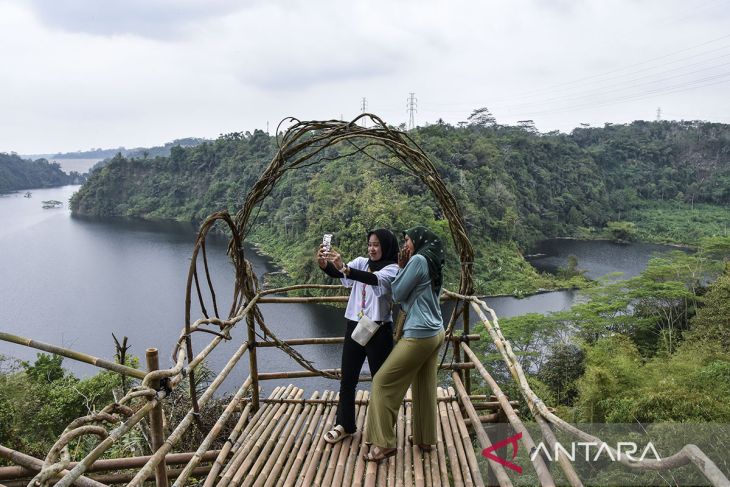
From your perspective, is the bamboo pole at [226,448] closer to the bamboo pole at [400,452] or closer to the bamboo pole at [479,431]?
the bamboo pole at [400,452]

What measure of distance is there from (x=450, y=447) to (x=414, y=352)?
0.59 metres

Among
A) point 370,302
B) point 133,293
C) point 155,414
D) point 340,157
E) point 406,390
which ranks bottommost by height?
point 133,293

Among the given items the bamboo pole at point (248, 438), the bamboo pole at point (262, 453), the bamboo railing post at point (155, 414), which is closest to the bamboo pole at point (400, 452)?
the bamboo pole at point (262, 453)

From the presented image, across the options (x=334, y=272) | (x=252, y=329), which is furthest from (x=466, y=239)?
(x=252, y=329)

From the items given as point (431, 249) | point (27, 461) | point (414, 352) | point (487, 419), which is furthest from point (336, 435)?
point (27, 461)

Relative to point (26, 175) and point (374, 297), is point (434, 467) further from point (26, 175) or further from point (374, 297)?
point (26, 175)

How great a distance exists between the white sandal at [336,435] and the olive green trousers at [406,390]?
0.53 feet

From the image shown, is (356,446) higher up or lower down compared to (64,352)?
lower down

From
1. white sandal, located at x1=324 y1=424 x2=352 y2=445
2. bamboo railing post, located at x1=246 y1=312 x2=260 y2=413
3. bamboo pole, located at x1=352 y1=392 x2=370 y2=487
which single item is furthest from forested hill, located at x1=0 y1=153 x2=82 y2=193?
bamboo pole, located at x1=352 y1=392 x2=370 y2=487

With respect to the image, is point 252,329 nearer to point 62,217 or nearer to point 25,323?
point 25,323

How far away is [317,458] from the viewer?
7.82ft

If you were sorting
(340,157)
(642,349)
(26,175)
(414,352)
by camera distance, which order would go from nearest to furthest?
1. (414,352)
2. (340,157)
3. (642,349)
4. (26,175)

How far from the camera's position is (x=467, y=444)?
2.46 m

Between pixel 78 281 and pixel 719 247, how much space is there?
33.9 m
